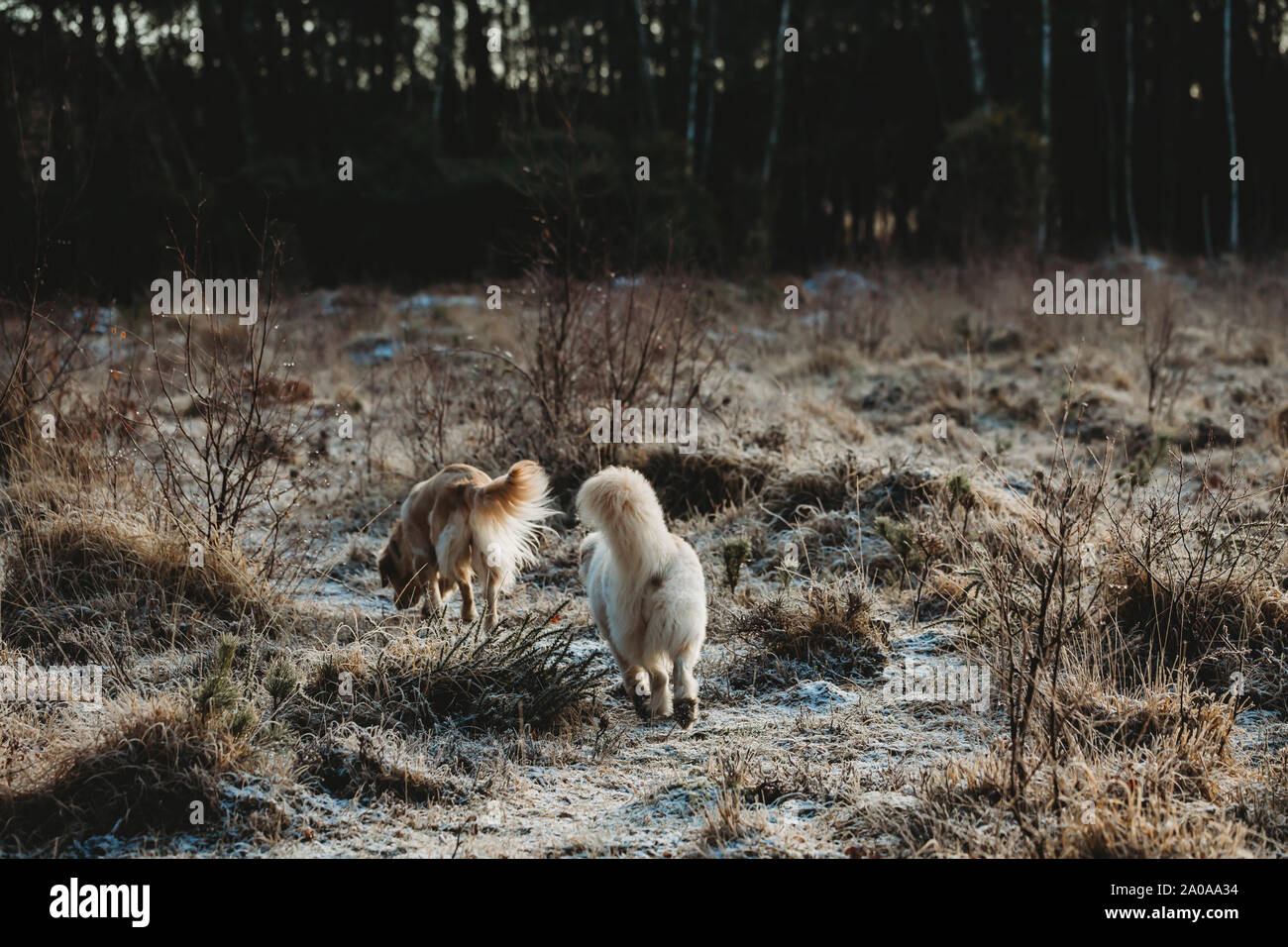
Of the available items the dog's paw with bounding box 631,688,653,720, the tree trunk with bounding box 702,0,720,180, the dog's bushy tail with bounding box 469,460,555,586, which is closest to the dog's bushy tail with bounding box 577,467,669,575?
the dog's paw with bounding box 631,688,653,720

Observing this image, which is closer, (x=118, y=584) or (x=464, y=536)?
(x=118, y=584)

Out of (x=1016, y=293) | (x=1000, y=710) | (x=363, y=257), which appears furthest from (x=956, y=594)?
(x=363, y=257)

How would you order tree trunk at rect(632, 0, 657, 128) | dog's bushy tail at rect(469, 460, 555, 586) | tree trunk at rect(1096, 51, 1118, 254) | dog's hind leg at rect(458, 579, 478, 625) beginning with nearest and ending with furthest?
1. dog's bushy tail at rect(469, 460, 555, 586)
2. dog's hind leg at rect(458, 579, 478, 625)
3. tree trunk at rect(632, 0, 657, 128)
4. tree trunk at rect(1096, 51, 1118, 254)

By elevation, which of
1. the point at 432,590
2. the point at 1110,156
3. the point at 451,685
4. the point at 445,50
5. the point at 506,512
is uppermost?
the point at 445,50

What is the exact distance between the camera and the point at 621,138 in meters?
19.9

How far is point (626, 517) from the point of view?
11.7 feet

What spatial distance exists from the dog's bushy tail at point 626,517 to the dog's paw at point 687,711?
548 mm

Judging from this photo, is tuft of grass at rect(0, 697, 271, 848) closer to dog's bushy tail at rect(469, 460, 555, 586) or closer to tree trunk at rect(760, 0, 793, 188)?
dog's bushy tail at rect(469, 460, 555, 586)

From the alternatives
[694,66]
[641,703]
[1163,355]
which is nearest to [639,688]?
[641,703]

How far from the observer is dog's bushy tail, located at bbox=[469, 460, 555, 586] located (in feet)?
14.8

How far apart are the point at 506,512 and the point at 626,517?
1.16 meters

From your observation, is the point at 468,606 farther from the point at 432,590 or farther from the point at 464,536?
the point at 464,536

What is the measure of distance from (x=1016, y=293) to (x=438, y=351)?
8.58 metres

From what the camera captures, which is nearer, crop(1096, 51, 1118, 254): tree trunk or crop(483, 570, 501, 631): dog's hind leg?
crop(483, 570, 501, 631): dog's hind leg
